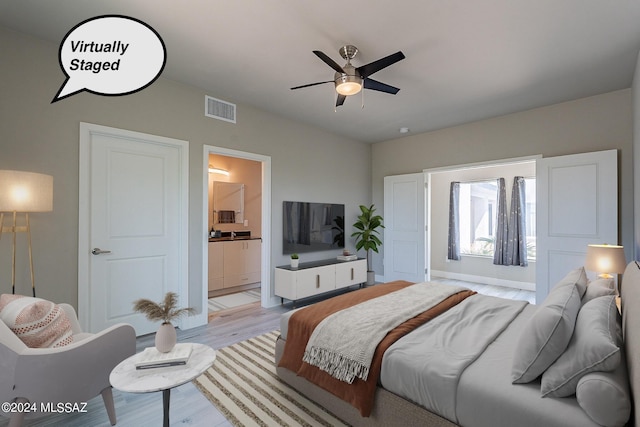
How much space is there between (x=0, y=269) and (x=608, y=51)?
5.41 meters

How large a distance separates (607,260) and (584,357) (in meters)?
2.13

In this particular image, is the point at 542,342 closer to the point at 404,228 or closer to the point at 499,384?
the point at 499,384

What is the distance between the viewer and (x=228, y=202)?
5840 millimetres

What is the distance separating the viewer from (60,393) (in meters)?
1.53

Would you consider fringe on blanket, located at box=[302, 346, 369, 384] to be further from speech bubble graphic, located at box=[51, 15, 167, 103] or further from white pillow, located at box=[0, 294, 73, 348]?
speech bubble graphic, located at box=[51, 15, 167, 103]

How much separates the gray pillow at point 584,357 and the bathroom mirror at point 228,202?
532cm

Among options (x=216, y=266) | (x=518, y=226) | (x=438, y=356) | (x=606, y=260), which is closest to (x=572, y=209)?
(x=606, y=260)

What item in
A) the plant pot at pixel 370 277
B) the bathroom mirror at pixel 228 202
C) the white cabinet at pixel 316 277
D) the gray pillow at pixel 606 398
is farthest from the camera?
the bathroom mirror at pixel 228 202

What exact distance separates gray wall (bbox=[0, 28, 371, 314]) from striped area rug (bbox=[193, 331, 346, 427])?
1.24 m

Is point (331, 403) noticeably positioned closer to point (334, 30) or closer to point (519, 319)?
point (519, 319)

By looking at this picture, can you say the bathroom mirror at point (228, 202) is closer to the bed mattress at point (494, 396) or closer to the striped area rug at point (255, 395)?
the striped area rug at point (255, 395)

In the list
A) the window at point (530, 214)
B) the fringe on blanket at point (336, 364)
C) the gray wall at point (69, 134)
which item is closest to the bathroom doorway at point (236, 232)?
the gray wall at point (69, 134)

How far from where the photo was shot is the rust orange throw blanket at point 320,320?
1.63m

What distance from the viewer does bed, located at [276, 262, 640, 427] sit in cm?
110
